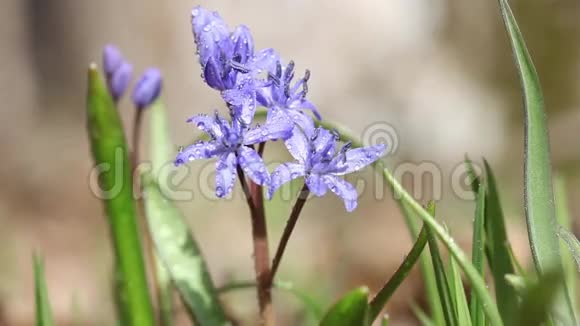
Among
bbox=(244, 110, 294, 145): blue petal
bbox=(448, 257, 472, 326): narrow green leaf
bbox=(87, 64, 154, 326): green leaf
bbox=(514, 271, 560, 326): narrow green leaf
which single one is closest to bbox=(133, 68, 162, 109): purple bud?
bbox=(87, 64, 154, 326): green leaf

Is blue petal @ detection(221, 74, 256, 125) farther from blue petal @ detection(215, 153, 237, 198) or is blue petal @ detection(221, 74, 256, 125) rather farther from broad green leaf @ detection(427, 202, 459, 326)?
broad green leaf @ detection(427, 202, 459, 326)

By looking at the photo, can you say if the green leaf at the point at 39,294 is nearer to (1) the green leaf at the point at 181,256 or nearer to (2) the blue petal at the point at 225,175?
(1) the green leaf at the point at 181,256

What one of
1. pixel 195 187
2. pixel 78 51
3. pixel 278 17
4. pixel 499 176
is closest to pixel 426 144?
pixel 499 176

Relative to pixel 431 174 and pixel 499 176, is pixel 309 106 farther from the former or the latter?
pixel 499 176

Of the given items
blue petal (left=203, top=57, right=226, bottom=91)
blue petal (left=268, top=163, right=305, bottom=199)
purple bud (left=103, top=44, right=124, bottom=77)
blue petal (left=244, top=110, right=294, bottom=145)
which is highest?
purple bud (left=103, top=44, right=124, bottom=77)

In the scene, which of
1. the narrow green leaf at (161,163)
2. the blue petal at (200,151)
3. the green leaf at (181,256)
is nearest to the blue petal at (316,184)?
the blue petal at (200,151)

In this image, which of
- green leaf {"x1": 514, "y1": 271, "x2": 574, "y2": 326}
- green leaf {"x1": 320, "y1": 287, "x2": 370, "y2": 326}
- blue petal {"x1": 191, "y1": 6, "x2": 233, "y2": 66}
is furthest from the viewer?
blue petal {"x1": 191, "y1": 6, "x2": 233, "y2": 66}
